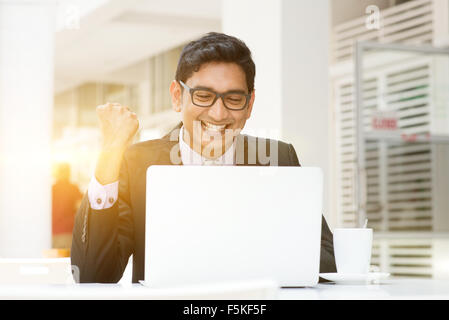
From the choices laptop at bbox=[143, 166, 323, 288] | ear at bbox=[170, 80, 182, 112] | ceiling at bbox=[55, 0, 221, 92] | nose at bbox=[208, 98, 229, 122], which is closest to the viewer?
laptop at bbox=[143, 166, 323, 288]

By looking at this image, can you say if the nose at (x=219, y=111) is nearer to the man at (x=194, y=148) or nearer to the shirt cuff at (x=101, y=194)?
the man at (x=194, y=148)

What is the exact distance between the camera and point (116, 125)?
1.78 metres

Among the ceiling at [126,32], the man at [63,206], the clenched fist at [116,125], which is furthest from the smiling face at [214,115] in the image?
the ceiling at [126,32]

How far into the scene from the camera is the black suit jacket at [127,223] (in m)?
1.85

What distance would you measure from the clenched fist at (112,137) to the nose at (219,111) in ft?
1.54

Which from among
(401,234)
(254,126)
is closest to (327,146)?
(254,126)

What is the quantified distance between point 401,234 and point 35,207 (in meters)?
2.96

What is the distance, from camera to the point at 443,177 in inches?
257

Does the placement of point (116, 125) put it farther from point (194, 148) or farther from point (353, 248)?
point (353, 248)

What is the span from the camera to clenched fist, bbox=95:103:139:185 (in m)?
1.76

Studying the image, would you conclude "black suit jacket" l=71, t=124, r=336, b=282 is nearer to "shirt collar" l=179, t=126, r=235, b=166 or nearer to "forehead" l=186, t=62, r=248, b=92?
"shirt collar" l=179, t=126, r=235, b=166

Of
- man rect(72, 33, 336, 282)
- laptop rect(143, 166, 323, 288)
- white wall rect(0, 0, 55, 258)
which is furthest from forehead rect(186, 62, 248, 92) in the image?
white wall rect(0, 0, 55, 258)

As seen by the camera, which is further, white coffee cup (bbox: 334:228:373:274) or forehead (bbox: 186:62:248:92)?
forehead (bbox: 186:62:248:92)

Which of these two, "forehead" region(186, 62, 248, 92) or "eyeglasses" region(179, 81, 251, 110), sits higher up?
"forehead" region(186, 62, 248, 92)
